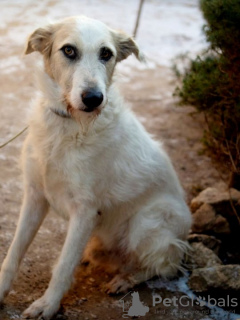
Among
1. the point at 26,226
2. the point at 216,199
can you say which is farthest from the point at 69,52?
the point at 216,199

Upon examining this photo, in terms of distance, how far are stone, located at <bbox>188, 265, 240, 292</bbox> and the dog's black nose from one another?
1712 millimetres

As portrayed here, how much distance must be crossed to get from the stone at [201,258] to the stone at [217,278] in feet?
0.93

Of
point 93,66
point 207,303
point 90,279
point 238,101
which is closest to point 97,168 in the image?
point 93,66

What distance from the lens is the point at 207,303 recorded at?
3963mm

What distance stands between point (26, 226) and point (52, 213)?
1210 mm

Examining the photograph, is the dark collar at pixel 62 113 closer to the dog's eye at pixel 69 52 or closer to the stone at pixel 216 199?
the dog's eye at pixel 69 52

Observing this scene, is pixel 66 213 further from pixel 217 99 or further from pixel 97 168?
pixel 217 99

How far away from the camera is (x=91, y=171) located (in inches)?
141

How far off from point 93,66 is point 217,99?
2.17 meters

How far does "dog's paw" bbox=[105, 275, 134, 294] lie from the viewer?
3.99 meters

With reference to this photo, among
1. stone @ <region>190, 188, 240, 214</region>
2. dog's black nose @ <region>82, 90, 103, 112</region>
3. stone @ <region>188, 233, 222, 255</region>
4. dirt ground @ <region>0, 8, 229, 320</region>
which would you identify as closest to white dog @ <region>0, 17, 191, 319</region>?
dog's black nose @ <region>82, 90, 103, 112</region>

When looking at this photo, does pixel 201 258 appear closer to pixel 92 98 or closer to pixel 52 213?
pixel 52 213

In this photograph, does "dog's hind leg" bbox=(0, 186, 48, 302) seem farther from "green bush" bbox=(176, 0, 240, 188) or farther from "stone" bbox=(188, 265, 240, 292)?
→ "green bush" bbox=(176, 0, 240, 188)

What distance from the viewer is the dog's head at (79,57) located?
3174mm
